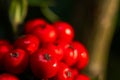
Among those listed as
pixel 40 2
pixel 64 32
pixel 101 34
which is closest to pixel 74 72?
pixel 64 32

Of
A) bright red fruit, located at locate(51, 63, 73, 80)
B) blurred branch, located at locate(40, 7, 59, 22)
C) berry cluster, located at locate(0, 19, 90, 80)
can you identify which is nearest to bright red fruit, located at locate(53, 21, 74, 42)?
berry cluster, located at locate(0, 19, 90, 80)

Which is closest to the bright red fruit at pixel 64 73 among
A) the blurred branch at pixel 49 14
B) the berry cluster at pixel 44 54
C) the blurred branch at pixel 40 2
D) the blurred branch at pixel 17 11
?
the berry cluster at pixel 44 54

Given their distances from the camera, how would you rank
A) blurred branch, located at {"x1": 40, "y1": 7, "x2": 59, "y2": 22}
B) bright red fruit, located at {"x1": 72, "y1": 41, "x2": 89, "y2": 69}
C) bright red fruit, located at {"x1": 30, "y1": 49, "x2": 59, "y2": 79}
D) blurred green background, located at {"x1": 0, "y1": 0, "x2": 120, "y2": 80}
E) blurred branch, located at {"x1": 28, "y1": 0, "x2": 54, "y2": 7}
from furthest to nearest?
blurred branch, located at {"x1": 28, "y1": 0, "x2": 54, "y2": 7}, blurred branch, located at {"x1": 40, "y1": 7, "x2": 59, "y2": 22}, blurred green background, located at {"x1": 0, "y1": 0, "x2": 120, "y2": 80}, bright red fruit, located at {"x1": 72, "y1": 41, "x2": 89, "y2": 69}, bright red fruit, located at {"x1": 30, "y1": 49, "x2": 59, "y2": 79}

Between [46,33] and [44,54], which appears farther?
[46,33]

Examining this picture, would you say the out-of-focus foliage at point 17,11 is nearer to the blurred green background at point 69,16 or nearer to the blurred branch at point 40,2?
the blurred green background at point 69,16

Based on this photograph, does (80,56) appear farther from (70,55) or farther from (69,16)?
(69,16)

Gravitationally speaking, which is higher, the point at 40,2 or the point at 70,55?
the point at 70,55

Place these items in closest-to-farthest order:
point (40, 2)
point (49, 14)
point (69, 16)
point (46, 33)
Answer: point (46, 33) → point (69, 16) → point (49, 14) → point (40, 2)

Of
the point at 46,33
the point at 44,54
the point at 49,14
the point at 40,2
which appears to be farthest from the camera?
the point at 40,2

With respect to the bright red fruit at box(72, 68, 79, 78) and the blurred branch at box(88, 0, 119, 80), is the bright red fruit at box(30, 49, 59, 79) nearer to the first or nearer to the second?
the bright red fruit at box(72, 68, 79, 78)
